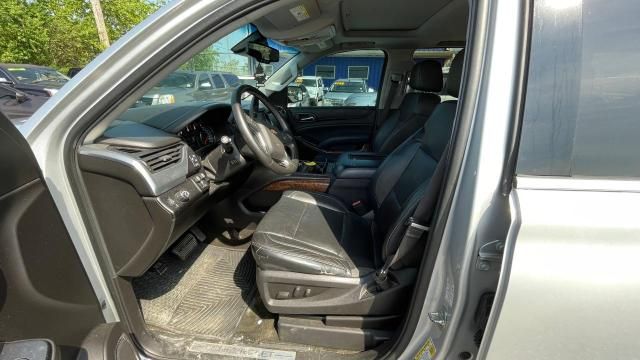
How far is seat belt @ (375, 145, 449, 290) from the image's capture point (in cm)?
102

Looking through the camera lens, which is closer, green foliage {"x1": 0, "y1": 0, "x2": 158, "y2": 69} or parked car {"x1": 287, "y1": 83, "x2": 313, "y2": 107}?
parked car {"x1": 287, "y1": 83, "x2": 313, "y2": 107}

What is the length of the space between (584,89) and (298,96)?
10.7 feet

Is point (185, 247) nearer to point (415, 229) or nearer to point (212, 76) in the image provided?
point (212, 76)

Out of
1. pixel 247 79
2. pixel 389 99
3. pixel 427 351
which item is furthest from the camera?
pixel 389 99

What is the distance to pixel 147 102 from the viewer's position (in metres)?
1.85

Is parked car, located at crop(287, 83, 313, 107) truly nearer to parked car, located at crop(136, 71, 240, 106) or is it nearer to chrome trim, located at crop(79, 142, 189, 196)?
parked car, located at crop(136, 71, 240, 106)

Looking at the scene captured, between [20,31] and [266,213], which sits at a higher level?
[20,31]

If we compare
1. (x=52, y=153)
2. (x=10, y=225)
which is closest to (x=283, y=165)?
(x=52, y=153)

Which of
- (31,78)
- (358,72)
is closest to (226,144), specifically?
(358,72)

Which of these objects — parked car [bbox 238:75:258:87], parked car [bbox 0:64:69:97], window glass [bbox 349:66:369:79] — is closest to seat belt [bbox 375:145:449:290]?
parked car [bbox 238:75:258:87]

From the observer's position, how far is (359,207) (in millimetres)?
2230

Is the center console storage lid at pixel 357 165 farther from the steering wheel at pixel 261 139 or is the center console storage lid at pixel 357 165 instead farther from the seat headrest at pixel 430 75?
the seat headrest at pixel 430 75

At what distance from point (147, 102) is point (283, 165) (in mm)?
809

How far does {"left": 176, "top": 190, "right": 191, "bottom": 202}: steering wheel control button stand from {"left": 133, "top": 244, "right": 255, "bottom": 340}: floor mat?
60 cm
